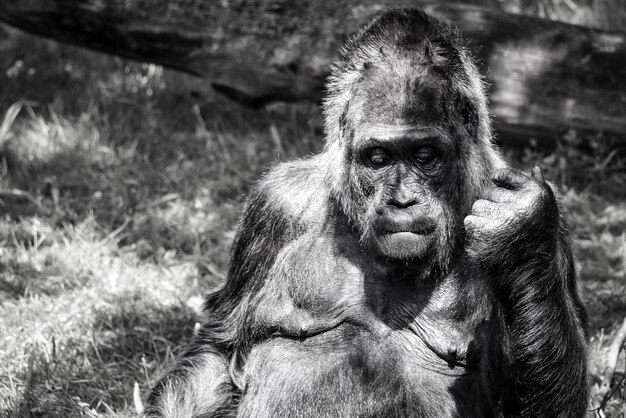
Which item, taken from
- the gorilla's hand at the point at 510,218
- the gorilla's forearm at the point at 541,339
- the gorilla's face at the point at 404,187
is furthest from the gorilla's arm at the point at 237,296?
the gorilla's forearm at the point at 541,339

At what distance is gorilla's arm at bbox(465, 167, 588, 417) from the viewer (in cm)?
411

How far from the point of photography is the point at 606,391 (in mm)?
5352

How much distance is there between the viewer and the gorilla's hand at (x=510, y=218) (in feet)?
13.4

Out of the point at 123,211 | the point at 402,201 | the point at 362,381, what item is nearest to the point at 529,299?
the point at 402,201

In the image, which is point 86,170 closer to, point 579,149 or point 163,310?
point 163,310

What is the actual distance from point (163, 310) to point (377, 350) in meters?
2.17

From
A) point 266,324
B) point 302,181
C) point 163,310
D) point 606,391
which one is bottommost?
point 163,310

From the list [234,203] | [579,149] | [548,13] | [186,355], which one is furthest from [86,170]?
[548,13]

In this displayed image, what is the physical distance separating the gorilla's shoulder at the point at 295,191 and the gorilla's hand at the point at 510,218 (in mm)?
970

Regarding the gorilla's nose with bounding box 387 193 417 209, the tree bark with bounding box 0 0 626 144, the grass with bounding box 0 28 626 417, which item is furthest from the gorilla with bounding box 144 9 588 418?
the tree bark with bounding box 0 0 626 144

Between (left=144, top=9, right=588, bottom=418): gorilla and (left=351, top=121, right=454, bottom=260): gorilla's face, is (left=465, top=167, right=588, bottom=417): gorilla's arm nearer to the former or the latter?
(left=144, top=9, right=588, bottom=418): gorilla

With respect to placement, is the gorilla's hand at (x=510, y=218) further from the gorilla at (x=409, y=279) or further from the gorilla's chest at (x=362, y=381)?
the gorilla's chest at (x=362, y=381)

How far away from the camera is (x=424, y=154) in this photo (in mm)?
4324

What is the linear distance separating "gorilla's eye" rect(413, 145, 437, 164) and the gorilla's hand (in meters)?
0.32
